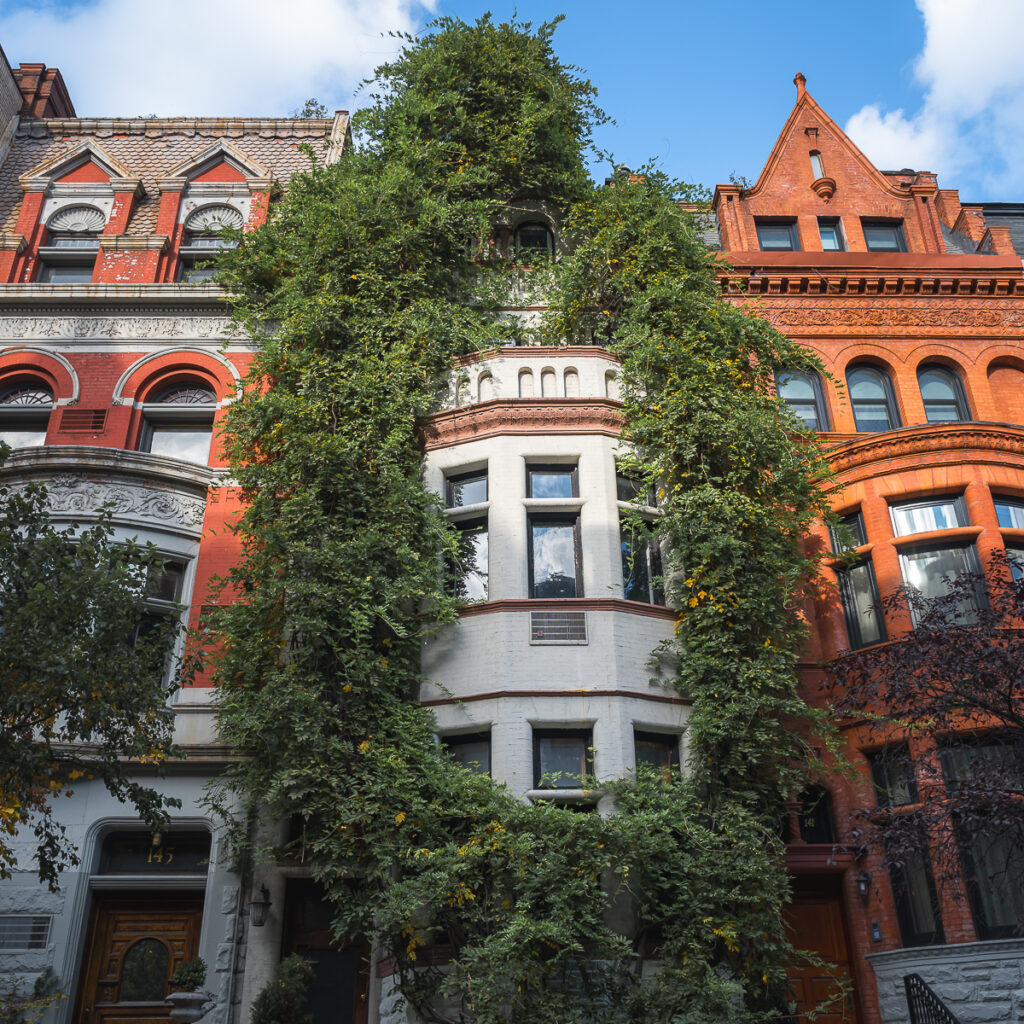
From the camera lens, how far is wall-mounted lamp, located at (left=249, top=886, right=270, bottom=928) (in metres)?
13.6

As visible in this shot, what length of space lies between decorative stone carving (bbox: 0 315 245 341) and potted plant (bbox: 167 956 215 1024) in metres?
10.8

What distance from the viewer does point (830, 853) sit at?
14969 mm

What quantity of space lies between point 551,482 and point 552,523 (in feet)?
2.32

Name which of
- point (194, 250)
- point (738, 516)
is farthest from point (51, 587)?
point (194, 250)

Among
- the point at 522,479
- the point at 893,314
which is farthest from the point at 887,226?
the point at 522,479

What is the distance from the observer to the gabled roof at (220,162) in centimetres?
2166

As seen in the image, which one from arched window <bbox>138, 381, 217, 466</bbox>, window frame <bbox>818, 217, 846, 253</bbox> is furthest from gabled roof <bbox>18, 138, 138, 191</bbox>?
window frame <bbox>818, 217, 846, 253</bbox>

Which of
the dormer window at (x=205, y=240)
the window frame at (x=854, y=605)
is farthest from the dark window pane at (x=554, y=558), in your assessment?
the dormer window at (x=205, y=240)

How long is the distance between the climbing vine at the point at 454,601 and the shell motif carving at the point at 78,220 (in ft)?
13.5

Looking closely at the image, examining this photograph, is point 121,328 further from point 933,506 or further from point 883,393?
point 933,506

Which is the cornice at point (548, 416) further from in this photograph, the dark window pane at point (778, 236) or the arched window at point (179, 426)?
the dark window pane at point (778, 236)

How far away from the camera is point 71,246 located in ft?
68.4

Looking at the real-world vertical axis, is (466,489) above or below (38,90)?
below

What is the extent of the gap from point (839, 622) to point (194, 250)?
1412 cm
